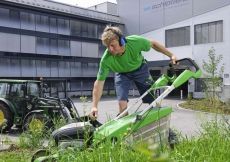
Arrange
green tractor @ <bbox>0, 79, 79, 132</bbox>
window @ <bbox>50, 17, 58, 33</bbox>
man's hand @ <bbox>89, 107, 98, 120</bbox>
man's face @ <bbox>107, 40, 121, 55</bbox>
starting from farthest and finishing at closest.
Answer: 1. window @ <bbox>50, 17, 58, 33</bbox>
2. green tractor @ <bbox>0, 79, 79, 132</bbox>
3. man's face @ <bbox>107, 40, 121, 55</bbox>
4. man's hand @ <bbox>89, 107, 98, 120</bbox>

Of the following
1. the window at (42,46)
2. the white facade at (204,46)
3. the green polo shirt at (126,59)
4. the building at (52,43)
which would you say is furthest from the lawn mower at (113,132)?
the window at (42,46)

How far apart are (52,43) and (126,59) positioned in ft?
77.1

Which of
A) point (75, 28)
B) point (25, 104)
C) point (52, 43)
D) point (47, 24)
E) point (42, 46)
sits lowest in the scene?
point (25, 104)

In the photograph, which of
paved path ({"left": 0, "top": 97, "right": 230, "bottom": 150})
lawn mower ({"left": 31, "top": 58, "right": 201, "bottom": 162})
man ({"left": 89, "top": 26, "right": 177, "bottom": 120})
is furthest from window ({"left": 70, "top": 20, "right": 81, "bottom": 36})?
lawn mower ({"left": 31, "top": 58, "right": 201, "bottom": 162})

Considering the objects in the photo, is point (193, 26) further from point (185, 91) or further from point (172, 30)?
point (185, 91)

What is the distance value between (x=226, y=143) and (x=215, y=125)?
49 centimetres

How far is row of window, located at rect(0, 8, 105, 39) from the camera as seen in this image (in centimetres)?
2294

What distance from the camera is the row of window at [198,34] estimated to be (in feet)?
75.6

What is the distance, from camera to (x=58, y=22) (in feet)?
88.8

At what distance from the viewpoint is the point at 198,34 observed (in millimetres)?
24641

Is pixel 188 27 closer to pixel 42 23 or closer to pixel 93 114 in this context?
pixel 42 23

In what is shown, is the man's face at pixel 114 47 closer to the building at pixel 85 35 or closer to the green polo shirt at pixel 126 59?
the green polo shirt at pixel 126 59

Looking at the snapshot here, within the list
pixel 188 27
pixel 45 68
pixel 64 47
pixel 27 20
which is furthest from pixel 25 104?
pixel 188 27

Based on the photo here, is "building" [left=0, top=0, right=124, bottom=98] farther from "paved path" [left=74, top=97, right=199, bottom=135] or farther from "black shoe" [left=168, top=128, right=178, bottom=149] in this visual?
"black shoe" [left=168, top=128, right=178, bottom=149]
